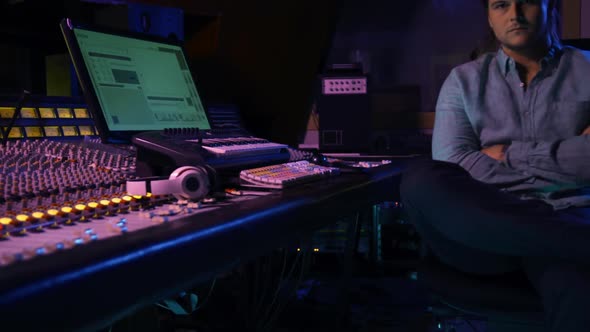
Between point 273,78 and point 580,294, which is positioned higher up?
point 273,78

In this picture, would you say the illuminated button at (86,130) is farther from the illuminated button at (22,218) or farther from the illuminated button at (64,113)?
the illuminated button at (22,218)

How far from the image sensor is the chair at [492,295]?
2.66 ft

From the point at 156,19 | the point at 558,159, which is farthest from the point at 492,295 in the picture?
the point at 156,19

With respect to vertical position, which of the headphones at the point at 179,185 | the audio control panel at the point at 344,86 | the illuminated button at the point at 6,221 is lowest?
the illuminated button at the point at 6,221

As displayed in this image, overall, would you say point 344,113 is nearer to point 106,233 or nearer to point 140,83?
point 140,83

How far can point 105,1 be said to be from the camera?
1.69 m

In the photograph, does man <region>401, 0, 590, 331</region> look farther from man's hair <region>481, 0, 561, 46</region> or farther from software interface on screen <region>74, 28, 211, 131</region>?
software interface on screen <region>74, 28, 211, 131</region>

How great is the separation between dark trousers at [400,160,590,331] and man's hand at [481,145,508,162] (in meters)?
0.70

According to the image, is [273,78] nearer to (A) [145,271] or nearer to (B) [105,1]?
(B) [105,1]

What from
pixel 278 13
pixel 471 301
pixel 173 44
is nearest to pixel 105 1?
pixel 173 44

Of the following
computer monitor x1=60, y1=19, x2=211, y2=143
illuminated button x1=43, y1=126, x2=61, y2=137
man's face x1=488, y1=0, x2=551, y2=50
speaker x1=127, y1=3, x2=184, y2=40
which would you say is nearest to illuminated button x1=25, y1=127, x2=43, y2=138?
illuminated button x1=43, y1=126, x2=61, y2=137

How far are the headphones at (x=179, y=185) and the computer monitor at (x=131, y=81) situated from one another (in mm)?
328

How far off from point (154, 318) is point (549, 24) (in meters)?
1.42

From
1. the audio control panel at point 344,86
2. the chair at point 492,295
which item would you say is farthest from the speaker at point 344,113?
the chair at point 492,295
